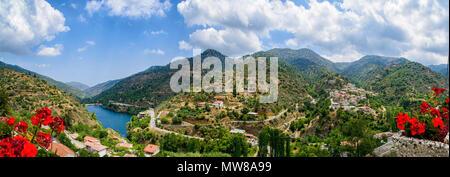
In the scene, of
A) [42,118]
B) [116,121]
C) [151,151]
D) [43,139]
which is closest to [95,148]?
[151,151]

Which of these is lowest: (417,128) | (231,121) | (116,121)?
(116,121)

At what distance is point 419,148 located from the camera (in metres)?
3.38

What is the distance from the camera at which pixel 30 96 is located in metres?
22.7

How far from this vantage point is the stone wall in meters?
3.12

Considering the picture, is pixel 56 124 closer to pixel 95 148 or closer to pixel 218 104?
pixel 95 148

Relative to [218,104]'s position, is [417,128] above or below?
above

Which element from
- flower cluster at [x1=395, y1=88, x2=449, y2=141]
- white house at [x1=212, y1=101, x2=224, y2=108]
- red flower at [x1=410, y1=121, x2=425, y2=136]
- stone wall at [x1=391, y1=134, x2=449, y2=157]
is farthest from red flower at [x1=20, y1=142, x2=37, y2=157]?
white house at [x1=212, y1=101, x2=224, y2=108]

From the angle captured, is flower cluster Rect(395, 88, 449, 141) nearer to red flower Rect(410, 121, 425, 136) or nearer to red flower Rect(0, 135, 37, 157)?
red flower Rect(410, 121, 425, 136)

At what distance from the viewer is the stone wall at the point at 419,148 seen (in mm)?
3119

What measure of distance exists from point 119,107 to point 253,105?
124 ft

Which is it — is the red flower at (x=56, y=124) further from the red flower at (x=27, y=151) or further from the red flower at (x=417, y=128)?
the red flower at (x=417, y=128)

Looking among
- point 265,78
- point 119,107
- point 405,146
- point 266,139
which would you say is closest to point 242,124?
point 266,139
